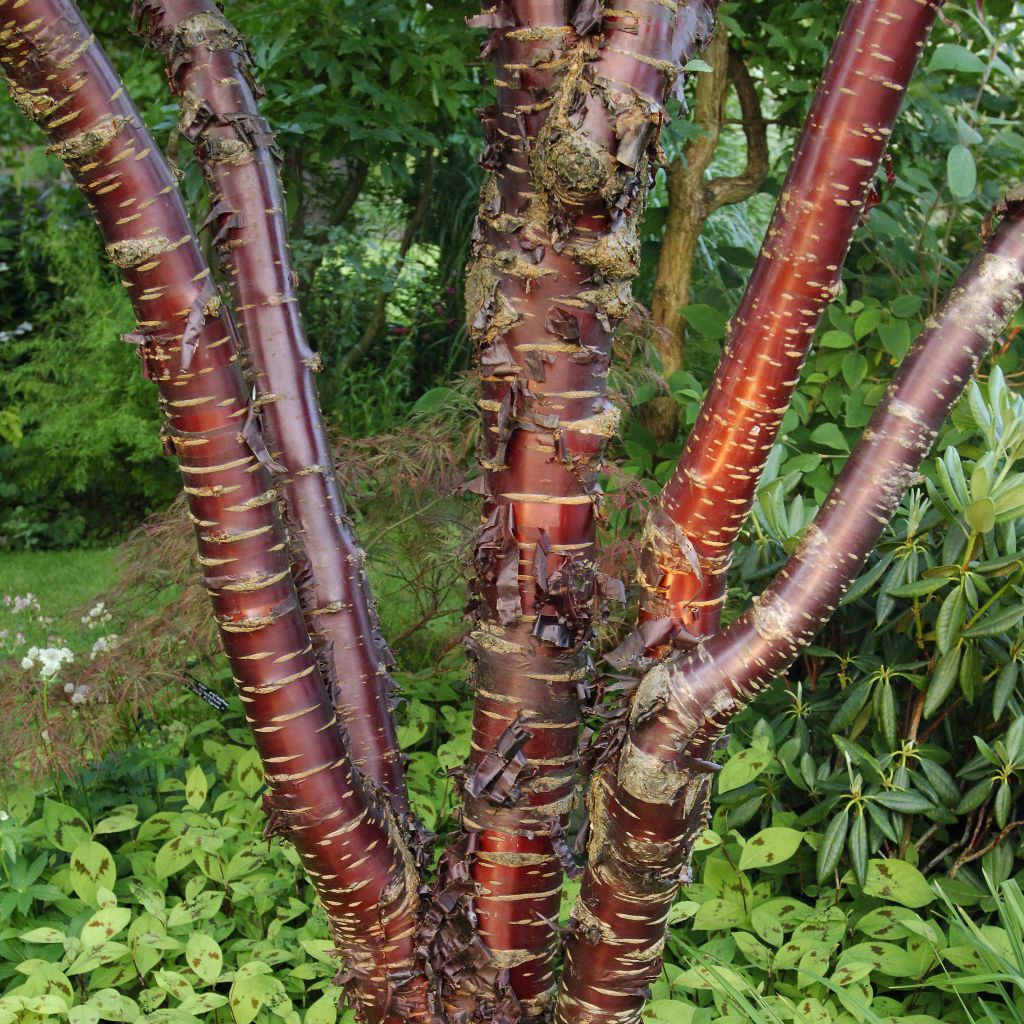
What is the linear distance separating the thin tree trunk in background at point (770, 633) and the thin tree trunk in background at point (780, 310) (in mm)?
78

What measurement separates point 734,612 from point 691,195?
160 cm

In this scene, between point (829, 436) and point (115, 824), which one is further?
point (829, 436)

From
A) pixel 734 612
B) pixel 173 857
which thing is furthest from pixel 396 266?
pixel 173 857

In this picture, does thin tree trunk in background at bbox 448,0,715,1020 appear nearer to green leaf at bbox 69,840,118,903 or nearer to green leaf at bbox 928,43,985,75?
green leaf at bbox 928,43,985,75

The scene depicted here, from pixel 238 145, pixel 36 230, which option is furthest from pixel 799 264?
pixel 36 230

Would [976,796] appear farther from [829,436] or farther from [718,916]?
[829,436]

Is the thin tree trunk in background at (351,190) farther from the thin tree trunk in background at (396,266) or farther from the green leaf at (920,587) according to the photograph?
the green leaf at (920,587)

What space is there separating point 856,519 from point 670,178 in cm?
269

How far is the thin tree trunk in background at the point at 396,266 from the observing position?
5.38 meters

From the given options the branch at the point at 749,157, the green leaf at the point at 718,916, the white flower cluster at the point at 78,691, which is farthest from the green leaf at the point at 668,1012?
the branch at the point at 749,157

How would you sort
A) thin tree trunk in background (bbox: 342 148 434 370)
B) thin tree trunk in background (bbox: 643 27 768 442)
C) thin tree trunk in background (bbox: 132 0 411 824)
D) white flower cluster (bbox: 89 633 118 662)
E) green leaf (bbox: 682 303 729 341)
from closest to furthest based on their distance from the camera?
thin tree trunk in background (bbox: 132 0 411 824)
white flower cluster (bbox: 89 633 118 662)
green leaf (bbox: 682 303 729 341)
thin tree trunk in background (bbox: 643 27 768 442)
thin tree trunk in background (bbox: 342 148 434 370)

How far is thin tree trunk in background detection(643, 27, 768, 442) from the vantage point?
339cm

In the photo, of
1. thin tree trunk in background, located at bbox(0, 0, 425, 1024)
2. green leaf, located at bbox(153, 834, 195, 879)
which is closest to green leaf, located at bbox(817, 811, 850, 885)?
thin tree trunk in background, located at bbox(0, 0, 425, 1024)

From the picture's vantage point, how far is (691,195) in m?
3.50
